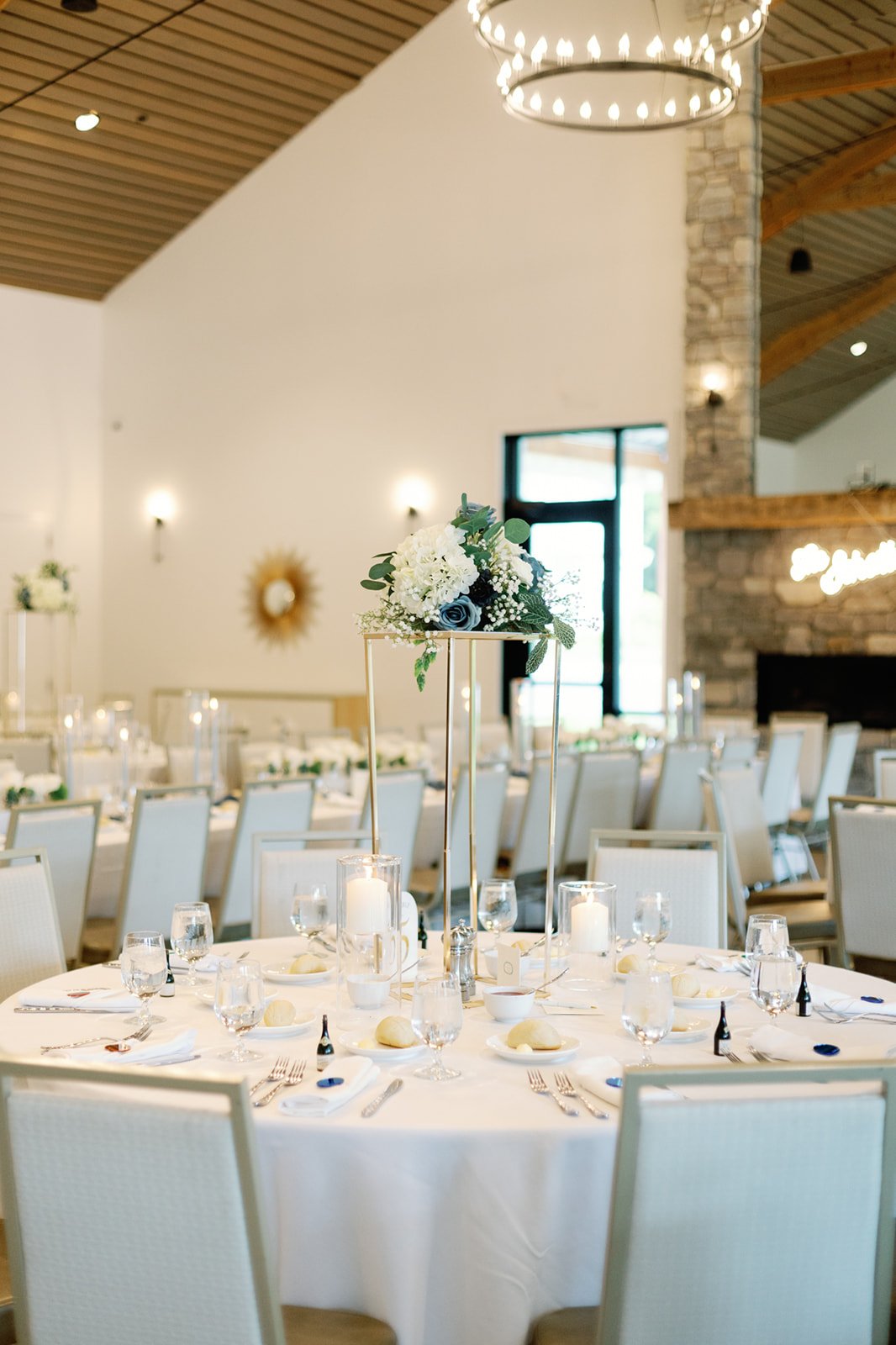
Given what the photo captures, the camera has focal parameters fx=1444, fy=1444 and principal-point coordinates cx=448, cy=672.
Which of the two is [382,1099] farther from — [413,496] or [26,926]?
[413,496]

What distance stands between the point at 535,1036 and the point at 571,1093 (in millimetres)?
234

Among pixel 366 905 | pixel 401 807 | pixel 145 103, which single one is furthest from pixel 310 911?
pixel 145 103

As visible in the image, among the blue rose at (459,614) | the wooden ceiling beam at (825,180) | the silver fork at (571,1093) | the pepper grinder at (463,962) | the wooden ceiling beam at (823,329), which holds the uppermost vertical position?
the wooden ceiling beam at (825,180)

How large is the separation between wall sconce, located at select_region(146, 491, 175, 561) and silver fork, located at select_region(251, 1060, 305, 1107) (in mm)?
11941

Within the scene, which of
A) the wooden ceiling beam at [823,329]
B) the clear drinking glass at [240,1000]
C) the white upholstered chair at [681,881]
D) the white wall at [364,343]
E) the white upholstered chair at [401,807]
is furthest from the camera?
the white wall at [364,343]

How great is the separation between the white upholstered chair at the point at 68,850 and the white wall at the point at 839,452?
7.66 metres

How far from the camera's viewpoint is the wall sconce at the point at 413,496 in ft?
40.7

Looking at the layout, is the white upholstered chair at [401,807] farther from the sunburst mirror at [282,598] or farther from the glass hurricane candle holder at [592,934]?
the sunburst mirror at [282,598]

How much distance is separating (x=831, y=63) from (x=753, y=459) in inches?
115

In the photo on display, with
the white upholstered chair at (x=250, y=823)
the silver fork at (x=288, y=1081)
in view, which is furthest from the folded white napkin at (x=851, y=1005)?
the white upholstered chair at (x=250, y=823)

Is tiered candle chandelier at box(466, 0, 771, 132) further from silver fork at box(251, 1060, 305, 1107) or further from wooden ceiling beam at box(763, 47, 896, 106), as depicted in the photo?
wooden ceiling beam at box(763, 47, 896, 106)

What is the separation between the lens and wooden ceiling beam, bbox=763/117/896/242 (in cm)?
1106

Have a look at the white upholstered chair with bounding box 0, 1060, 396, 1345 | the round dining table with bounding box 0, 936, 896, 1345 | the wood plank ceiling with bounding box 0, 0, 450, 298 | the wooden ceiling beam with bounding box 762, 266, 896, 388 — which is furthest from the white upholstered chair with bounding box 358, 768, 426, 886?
the wood plank ceiling with bounding box 0, 0, 450, 298

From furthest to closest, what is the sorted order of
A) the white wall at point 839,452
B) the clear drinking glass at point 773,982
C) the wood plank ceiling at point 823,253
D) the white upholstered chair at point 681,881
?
the wood plank ceiling at point 823,253, the white wall at point 839,452, the white upholstered chair at point 681,881, the clear drinking glass at point 773,982
